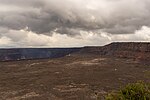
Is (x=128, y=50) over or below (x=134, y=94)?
below

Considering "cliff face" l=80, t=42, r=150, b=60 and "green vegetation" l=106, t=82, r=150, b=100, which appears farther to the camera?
"cliff face" l=80, t=42, r=150, b=60

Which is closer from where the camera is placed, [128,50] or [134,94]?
[134,94]

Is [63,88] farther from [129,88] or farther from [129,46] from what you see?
[129,46]

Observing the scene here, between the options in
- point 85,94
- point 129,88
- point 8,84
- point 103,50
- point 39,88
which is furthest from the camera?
point 103,50

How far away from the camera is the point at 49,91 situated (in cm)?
5534

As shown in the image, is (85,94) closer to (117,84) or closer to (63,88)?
(63,88)

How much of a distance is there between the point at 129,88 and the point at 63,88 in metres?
39.6

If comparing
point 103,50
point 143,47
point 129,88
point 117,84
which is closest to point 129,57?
point 143,47

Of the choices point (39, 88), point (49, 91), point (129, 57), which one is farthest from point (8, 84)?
point (129, 57)

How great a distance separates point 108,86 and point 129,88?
4125 centimetres

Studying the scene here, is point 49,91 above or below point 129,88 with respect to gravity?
below

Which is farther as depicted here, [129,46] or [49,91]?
[129,46]

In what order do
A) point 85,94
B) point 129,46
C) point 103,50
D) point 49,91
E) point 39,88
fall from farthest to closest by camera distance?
point 103,50
point 129,46
point 39,88
point 49,91
point 85,94

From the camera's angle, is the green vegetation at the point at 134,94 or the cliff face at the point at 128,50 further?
the cliff face at the point at 128,50
